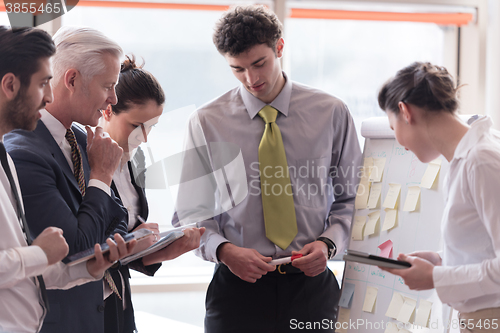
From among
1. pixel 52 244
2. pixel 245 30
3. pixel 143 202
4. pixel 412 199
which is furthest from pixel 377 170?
pixel 52 244

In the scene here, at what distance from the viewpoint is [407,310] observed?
1.75 meters

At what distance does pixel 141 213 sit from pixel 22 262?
0.73 metres

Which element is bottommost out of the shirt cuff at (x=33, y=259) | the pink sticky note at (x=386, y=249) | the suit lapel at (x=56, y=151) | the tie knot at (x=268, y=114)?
the pink sticky note at (x=386, y=249)

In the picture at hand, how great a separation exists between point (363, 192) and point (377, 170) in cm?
12

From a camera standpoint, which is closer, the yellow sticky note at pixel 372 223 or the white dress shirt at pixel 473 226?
the white dress shirt at pixel 473 226

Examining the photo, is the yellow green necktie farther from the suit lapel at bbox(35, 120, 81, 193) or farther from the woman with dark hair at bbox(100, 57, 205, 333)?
the suit lapel at bbox(35, 120, 81, 193)

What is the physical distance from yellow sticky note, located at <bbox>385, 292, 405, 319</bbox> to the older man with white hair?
1.12 meters

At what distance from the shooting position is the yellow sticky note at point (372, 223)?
6.27 ft

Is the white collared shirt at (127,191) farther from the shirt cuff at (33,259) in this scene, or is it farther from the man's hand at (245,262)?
the shirt cuff at (33,259)

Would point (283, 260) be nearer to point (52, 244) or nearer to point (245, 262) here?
point (245, 262)

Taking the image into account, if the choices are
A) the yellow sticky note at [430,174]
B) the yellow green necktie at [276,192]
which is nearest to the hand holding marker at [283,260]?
the yellow green necktie at [276,192]

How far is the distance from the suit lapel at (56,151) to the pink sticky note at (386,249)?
127 cm

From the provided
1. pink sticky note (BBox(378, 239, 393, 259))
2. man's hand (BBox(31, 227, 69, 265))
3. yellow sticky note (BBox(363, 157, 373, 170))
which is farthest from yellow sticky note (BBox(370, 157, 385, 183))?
man's hand (BBox(31, 227, 69, 265))

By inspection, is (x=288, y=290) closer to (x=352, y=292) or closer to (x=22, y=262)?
(x=352, y=292)
